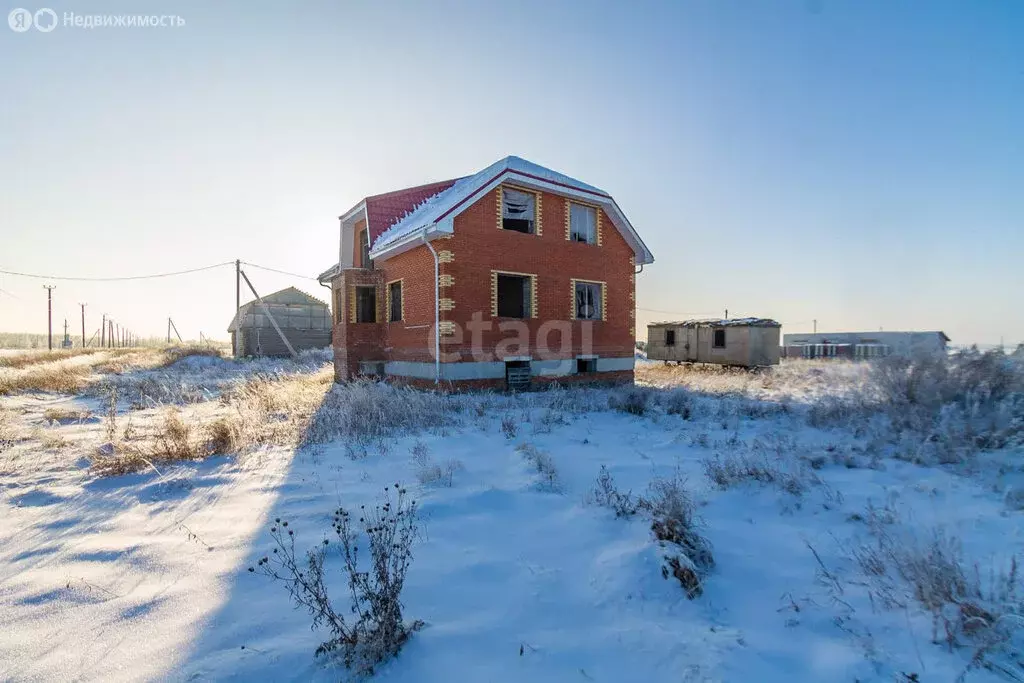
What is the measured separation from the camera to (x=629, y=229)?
1512 cm

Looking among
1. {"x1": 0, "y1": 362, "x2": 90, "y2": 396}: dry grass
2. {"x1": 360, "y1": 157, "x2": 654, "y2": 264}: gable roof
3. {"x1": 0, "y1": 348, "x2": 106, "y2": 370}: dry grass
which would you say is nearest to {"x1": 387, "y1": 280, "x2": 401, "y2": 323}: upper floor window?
{"x1": 360, "y1": 157, "x2": 654, "y2": 264}: gable roof

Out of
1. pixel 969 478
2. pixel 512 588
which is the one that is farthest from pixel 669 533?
pixel 969 478

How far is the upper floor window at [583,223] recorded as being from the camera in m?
14.3

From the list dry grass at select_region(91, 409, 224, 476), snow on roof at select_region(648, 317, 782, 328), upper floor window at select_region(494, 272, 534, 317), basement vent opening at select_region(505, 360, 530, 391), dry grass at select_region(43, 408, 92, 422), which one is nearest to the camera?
dry grass at select_region(91, 409, 224, 476)

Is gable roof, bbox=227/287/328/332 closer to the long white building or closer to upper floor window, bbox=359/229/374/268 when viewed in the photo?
upper floor window, bbox=359/229/374/268

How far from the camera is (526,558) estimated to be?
3.36 meters

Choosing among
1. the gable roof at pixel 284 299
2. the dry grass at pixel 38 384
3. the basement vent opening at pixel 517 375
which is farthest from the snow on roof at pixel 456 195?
the gable roof at pixel 284 299

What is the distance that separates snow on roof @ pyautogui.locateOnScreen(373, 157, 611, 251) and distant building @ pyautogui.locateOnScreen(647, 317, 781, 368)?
12625 millimetres

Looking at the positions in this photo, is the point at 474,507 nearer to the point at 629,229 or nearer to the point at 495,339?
the point at 495,339

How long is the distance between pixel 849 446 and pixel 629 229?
403 inches

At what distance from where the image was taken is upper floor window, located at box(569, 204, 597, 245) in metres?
14.3

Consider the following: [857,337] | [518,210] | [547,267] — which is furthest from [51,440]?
[857,337]

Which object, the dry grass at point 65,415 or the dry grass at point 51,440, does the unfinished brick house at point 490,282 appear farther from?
the dry grass at point 51,440

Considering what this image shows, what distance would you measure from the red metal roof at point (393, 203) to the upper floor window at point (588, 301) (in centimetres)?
569
